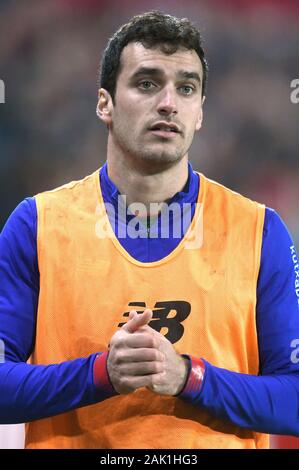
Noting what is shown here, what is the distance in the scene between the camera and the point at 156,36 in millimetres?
1710

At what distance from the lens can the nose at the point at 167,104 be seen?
5.41 feet

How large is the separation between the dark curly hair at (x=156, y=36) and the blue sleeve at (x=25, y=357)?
0.39m

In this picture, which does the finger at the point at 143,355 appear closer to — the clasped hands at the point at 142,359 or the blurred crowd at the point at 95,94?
the clasped hands at the point at 142,359

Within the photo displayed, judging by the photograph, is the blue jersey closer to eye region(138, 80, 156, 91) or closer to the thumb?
the thumb

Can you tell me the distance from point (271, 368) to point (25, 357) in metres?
0.53

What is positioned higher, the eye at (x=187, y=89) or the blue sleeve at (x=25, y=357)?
the eye at (x=187, y=89)

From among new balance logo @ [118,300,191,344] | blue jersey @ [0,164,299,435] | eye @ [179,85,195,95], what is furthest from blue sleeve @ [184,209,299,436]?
eye @ [179,85,195,95]

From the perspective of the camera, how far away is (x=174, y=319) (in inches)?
64.3

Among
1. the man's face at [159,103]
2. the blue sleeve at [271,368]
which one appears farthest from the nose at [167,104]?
the blue sleeve at [271,368]

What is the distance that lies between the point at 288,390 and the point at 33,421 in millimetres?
546

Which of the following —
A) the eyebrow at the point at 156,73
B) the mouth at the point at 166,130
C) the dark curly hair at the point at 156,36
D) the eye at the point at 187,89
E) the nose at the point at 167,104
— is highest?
the dark curly hair at the point at 156,36

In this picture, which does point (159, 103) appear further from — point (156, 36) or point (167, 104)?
point (156, 36)

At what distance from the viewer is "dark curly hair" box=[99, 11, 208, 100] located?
1707 mm
